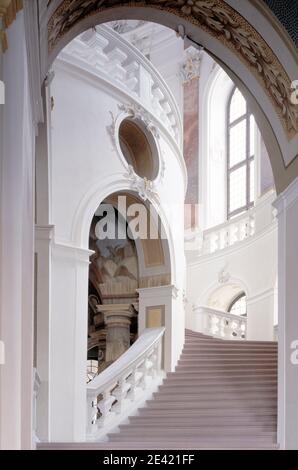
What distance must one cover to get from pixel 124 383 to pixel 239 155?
10.2 metres

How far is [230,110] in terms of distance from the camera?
72.8ft

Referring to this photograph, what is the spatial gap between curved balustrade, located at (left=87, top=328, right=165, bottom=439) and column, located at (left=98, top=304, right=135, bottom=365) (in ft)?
5.03

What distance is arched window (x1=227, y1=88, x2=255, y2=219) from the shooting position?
68.7ft

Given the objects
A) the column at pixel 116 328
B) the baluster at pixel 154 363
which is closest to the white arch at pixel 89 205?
the baluster at pixel 154 363

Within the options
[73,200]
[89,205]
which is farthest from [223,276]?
[73,200]

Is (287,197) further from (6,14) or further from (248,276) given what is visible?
(248,276)

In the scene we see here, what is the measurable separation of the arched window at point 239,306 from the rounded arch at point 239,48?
1119 centimetres

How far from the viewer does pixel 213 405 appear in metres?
12.6

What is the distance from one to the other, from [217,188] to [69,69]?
380 inches

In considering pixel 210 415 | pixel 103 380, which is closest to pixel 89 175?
pixel 103 380

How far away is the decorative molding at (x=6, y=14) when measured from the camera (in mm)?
4387

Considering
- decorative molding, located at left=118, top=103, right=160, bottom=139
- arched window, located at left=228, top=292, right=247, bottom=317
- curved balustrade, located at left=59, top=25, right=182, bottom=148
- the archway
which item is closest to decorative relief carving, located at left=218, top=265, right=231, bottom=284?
arched window, located at left=228, top=292, right=247, bottom=317

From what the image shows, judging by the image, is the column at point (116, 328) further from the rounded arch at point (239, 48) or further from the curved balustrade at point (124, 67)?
the rounded arch at point (239, 48)

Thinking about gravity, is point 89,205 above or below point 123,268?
above
